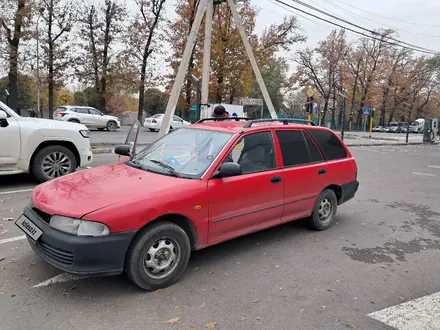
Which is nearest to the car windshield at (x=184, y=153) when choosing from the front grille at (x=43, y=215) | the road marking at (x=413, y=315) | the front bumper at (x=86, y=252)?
the front bumper at (x=86, y=252)

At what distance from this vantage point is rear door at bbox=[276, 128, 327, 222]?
14.9 ft

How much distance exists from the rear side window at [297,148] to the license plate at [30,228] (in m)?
2.84

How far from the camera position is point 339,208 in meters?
6.52

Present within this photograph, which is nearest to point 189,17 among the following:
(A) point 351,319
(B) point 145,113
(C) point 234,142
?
(B) point 145,113

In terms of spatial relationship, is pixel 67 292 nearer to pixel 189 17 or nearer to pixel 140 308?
pixel 140 308

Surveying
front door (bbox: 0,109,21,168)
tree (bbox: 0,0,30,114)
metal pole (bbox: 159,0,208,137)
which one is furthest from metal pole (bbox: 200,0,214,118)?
tree (bbox: 0,0,30,114)

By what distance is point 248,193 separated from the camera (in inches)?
157

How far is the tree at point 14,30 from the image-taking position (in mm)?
18906

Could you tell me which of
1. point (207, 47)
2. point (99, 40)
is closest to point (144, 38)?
point (99, 40)

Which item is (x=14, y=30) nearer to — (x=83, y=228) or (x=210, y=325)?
(x=83, y=228)

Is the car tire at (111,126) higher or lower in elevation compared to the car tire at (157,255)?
higher

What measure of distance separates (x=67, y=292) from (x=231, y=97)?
26.4m

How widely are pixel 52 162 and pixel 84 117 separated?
17.6 metres

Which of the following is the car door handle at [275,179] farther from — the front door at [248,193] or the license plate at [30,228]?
the license plate at [30,228]
